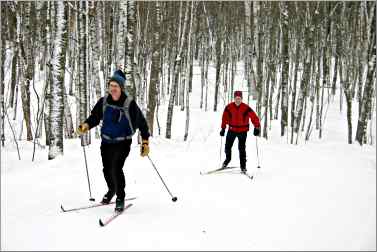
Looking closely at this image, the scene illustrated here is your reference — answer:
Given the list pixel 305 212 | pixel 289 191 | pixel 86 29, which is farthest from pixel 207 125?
pixel 305 212

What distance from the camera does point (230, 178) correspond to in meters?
8.89

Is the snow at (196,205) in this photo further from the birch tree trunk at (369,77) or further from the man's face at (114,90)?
the birch tree trunk at (369,77)

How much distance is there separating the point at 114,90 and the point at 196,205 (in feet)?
7.33

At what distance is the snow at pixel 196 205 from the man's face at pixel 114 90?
1716mm

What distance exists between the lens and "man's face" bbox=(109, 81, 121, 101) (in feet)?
19.6

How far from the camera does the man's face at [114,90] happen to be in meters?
5.97

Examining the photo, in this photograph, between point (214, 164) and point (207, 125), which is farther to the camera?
point (207, 125)

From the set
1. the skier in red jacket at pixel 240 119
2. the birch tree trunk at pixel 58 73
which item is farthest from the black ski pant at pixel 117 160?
the birch tree trunk at pixel 58 73

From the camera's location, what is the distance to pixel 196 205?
21.6 ft

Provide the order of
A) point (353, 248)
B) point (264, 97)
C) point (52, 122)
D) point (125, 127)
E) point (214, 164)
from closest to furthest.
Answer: point (353, 248) → point (125, 127) → point (52, 122) → point (214, 164) → point (264, 97)

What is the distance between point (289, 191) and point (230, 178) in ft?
5.11

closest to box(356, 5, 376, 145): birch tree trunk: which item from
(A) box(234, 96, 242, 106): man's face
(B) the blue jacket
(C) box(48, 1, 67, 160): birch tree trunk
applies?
(A) box(234, 96, 242, 106): man's face

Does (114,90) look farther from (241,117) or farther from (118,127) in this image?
(241,117)

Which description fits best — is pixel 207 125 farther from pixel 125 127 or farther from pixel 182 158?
pixel 125 127
